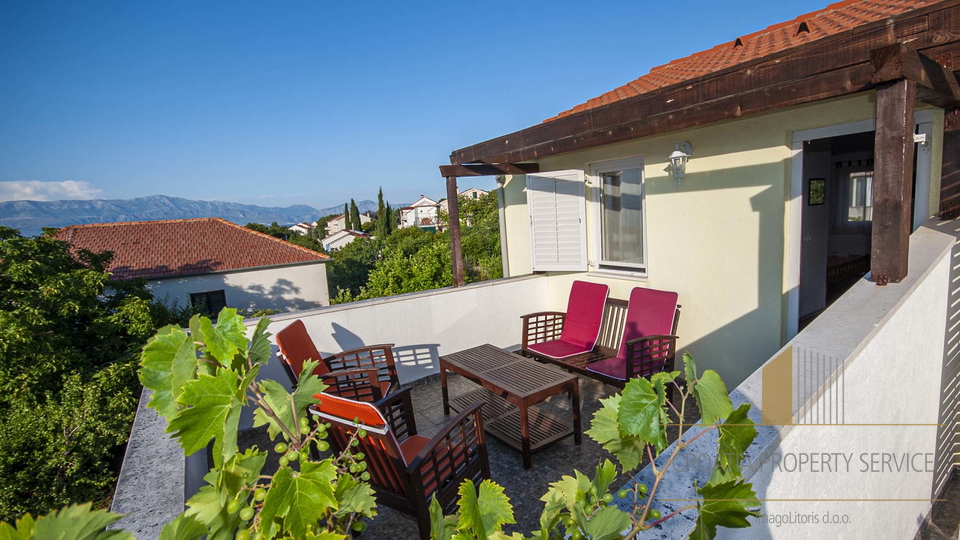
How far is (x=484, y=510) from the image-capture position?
2.76ft

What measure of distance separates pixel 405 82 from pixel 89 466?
1672cm

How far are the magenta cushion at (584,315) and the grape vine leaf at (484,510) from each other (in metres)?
4.28

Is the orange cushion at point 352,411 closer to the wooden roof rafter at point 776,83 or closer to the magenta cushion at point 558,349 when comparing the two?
the magenta cushion at point 558,349

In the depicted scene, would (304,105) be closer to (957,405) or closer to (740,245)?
(740,245)

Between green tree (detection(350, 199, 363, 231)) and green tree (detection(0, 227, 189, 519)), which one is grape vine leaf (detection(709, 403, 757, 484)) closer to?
green tree (detection(0, 227, 189, 519))

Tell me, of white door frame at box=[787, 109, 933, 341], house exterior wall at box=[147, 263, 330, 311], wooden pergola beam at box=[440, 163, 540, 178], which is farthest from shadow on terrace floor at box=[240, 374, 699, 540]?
house exterior wall at box=[147, 263, 330, 311]

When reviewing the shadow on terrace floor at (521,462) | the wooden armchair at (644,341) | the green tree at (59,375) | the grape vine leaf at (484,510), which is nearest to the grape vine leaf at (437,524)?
the grape vine leaf at (484,510)

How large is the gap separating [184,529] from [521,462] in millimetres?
3021

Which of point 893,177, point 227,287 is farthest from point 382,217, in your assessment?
point 893,177

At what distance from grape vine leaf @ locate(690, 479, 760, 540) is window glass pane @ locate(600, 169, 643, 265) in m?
4.67

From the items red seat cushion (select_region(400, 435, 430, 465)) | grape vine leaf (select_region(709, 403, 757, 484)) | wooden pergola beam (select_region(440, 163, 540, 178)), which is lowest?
red seat cushion (select_region(400, 435, 430, 465))

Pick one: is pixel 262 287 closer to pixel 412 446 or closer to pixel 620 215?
pixel 620 215

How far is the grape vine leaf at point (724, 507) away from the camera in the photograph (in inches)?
29.8

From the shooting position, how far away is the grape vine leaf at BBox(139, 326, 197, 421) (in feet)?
2.51
